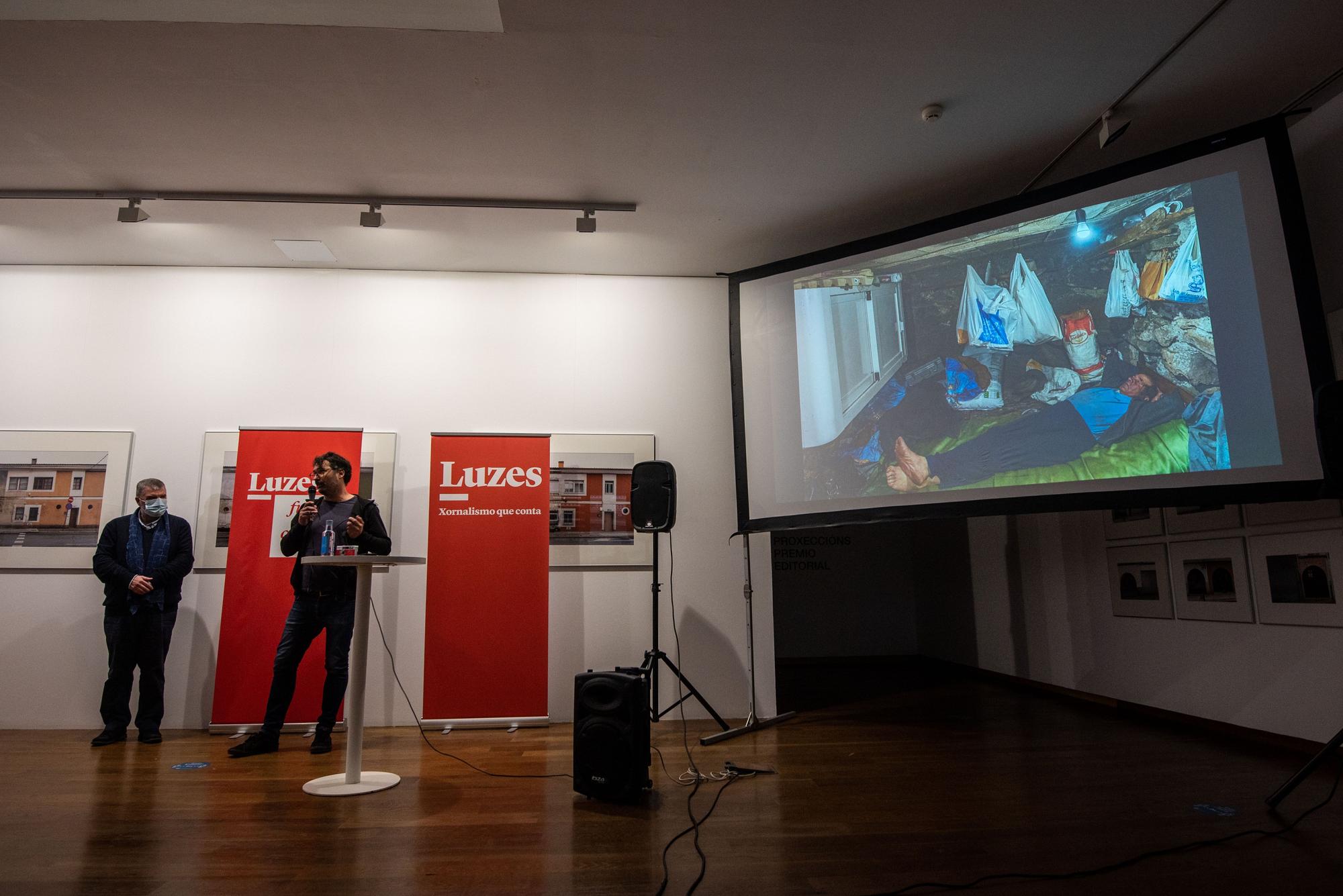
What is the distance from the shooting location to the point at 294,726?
4.36 meters

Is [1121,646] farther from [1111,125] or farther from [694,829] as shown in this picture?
[694,829]

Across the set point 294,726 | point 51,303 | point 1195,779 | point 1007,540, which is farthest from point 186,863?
point 1007,540

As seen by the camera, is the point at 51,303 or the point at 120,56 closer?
the point at 120,56

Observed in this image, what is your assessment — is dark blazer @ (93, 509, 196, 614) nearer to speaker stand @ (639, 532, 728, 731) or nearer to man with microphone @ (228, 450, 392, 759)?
man with microphone @ (228, 450, 392, 759)

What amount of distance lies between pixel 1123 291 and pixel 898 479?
1451 mm

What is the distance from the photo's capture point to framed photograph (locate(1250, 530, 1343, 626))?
3.31 m

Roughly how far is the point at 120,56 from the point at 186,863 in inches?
123

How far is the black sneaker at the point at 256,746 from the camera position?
3.79 m

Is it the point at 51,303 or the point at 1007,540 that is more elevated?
the point at 51,303

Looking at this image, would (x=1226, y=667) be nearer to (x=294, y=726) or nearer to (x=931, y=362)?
(x=931, y=362)

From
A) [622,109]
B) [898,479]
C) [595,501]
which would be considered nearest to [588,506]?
[595,501]

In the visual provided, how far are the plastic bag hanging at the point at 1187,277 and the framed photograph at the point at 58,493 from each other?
6.12 meters

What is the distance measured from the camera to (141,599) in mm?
4320

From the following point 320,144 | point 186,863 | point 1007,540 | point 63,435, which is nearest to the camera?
point 186,863
